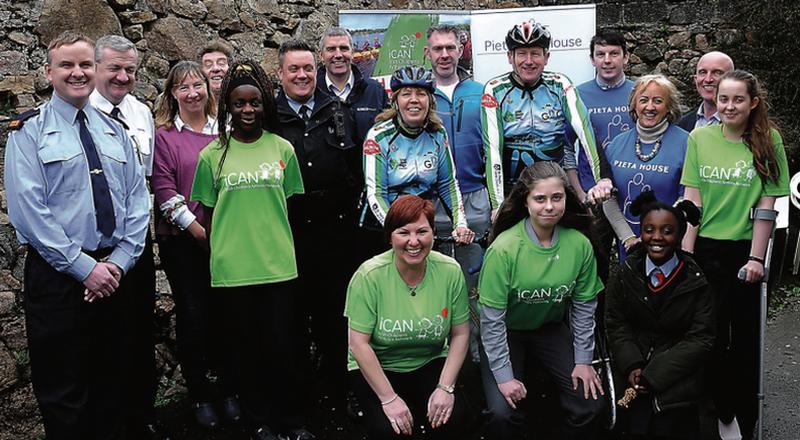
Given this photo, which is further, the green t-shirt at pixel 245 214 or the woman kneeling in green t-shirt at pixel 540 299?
the green t-shirt at pixel 245 214

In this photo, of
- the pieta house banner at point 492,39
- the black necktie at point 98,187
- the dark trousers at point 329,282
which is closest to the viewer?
the black necktie at point 98,187

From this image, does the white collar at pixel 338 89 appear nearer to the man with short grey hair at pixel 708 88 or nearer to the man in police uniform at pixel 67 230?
the man in police uniform at pixel 67 230

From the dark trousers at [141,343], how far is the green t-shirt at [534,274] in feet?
5.51

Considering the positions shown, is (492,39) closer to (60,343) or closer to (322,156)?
(322,156)

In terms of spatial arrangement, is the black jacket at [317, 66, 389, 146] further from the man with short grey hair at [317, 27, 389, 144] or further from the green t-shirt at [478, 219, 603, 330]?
the green t-shirt at [478, 219, 603, 330]

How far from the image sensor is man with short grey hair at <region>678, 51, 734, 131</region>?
14.8 ft

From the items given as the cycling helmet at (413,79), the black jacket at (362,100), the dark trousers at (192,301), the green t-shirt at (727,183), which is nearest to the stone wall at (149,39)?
the dark trousers at (192,301)

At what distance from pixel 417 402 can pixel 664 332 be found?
126 cm

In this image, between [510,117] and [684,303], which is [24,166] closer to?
[510,117]

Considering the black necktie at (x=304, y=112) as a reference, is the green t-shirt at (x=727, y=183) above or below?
below

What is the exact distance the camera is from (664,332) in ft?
12.1

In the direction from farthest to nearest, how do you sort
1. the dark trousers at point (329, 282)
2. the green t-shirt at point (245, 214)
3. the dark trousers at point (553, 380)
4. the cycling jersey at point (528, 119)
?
the cycling jersey at point (528, 119) < the dark trousers at point (329, 282) < the green t-shirt at point (245, 214) < the dark trousers at point (553, 380)

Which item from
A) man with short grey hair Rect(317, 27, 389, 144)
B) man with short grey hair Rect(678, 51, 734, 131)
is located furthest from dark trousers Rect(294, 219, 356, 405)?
man with short grey hair Rect(678, 51, 734, 131)

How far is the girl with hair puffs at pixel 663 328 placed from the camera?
358 cm
